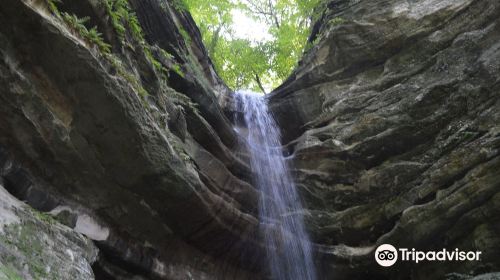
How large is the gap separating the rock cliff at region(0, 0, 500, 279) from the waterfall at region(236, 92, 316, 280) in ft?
1.04

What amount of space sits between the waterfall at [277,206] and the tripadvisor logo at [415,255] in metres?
1.70

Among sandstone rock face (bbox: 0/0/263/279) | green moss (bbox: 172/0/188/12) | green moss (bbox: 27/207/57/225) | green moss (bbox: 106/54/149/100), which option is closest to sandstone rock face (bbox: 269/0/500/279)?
sandstone rock face (bbox: 0/0/263/279)

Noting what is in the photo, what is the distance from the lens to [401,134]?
10562 millimetres

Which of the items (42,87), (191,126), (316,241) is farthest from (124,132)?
(316,241)

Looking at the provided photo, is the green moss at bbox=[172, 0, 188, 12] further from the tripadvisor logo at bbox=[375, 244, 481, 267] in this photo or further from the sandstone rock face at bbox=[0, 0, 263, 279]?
the tripadvisor logo at bbox=[375, 244, 481, 267]

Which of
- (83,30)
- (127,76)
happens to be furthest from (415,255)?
(83,30)

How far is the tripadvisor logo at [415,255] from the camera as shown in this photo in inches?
322

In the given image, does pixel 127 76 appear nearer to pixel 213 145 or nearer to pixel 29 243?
pixel 29 243

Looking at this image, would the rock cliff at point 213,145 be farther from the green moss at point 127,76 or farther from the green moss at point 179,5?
the green moss at point 179,5

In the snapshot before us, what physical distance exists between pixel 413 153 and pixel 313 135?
3157mm

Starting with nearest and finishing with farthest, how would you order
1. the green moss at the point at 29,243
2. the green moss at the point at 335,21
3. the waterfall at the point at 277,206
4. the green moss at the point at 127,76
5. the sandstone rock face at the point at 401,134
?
1. the green moss at the point at 29,243
2. the green moss at the point at 127,76
3. the sandstone rock face at the point at 401,134
4. the waterfall at the point at 277,206
5. the green moss at the point at 335,21

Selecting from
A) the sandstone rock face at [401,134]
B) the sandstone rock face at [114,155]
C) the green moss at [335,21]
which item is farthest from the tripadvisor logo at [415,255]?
the green moss at [335,21]

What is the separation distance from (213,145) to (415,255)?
5106 mm

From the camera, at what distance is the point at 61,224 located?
5988 millimetres
